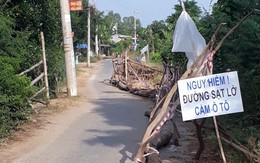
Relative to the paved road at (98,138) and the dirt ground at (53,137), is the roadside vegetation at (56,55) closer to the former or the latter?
the dirt ground at (53,137)

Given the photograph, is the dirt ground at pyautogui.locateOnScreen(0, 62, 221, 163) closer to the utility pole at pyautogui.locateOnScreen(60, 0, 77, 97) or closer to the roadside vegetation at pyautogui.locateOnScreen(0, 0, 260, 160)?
the roadside vegetation at pyautogui.locateOnScreen(0, 0, 260, 160)

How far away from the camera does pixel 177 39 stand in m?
6.50

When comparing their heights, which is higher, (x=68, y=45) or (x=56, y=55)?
Answer: (x=68, y=45)

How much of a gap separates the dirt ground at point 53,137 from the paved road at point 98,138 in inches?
11.2

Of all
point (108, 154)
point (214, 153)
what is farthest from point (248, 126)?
point (108, 154)

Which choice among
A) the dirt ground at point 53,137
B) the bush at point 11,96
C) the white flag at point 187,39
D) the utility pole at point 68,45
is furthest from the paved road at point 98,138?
the white flag at point 187,39

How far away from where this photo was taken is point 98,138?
8906 mm

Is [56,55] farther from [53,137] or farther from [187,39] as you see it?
[187,39]

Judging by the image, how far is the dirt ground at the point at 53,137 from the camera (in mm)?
7180

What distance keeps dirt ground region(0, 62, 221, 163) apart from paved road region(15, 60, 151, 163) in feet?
0.94

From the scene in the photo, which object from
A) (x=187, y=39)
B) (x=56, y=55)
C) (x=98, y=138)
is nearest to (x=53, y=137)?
(x=98, y=138)

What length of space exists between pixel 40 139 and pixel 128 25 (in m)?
147

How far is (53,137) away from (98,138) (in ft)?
3.23

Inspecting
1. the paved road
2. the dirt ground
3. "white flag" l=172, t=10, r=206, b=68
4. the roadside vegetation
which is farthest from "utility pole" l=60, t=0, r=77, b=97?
"white flag" l=172, t=10, r=206, b=68
